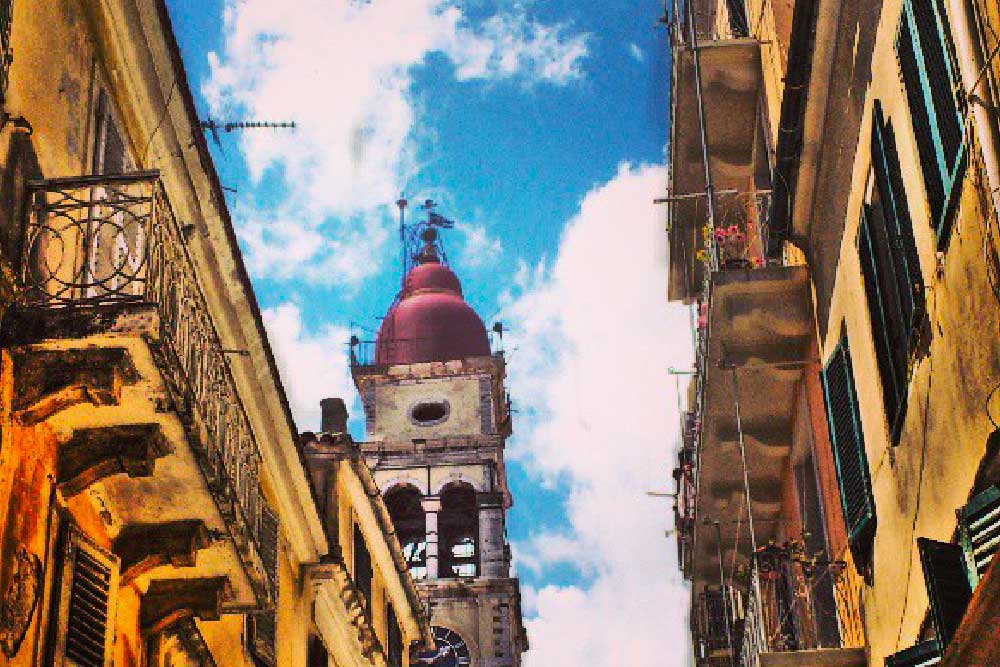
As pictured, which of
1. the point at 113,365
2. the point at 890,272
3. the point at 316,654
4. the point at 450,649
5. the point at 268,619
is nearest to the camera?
the point at 113,365

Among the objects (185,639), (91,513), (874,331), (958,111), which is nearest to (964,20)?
(958,111)

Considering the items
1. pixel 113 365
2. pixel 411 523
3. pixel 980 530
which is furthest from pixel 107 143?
pixel 411 523

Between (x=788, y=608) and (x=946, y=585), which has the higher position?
(x=788, y=608)

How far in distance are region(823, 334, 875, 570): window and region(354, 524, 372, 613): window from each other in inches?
324

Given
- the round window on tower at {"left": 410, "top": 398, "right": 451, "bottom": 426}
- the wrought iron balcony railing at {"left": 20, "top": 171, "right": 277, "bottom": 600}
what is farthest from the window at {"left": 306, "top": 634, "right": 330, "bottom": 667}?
the round window on tower at {"left": 410, "top": 398, "right": 451, "bottom": 426}

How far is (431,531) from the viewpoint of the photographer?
144ft

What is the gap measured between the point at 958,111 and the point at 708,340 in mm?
7232

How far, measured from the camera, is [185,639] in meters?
12.2

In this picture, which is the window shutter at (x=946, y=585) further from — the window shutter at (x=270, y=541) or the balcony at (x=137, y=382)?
the window shutter at (x=270, y=541)

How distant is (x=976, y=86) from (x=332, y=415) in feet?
61.4

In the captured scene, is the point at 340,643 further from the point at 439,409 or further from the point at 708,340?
the point at 439,409

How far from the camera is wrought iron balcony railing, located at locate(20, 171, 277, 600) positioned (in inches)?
348

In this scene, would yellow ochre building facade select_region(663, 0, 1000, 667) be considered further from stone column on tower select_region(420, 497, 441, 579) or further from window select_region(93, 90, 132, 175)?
stone column on tower select_region(420, 497, 441, 579)

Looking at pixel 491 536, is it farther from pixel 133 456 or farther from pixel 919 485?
pixel 133 456
